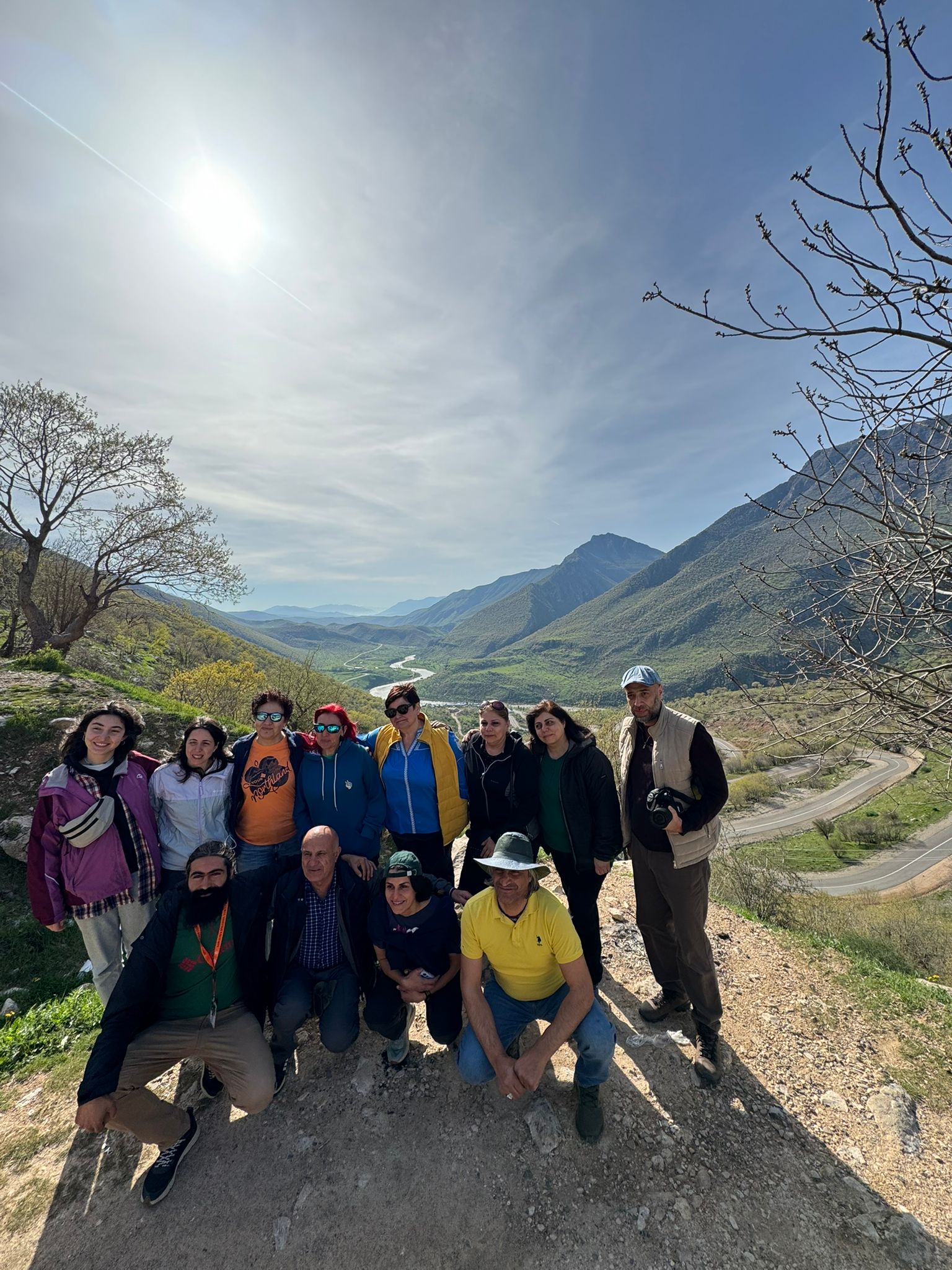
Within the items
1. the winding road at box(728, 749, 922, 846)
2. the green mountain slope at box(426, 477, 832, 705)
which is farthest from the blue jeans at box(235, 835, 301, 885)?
the green mountain slope at box(426, 477, 832, 705)

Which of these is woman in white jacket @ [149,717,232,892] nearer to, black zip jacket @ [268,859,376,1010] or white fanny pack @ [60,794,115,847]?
white fanny pack @ [60,794,115,847]

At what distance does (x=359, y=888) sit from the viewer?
12.6 ft

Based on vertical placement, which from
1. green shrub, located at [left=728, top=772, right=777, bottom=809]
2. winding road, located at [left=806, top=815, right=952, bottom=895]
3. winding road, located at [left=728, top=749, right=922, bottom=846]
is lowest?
winding road, located at [left=728, top=749, right=922, bottom=846]

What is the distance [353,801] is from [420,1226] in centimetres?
256

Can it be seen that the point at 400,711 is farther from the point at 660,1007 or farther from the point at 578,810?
the point at 660,1007

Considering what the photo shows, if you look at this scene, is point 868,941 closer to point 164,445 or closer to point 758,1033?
point 758,1033

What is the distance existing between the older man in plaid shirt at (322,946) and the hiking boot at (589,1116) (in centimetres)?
179

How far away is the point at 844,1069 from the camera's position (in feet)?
12.1

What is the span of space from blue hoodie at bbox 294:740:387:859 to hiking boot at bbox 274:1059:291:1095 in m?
1.53

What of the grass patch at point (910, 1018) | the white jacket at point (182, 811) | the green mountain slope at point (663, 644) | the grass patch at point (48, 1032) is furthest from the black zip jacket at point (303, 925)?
the green mountain slope at point (663, 644)

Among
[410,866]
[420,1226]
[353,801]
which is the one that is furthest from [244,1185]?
[353,801]

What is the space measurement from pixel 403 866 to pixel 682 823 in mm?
2143

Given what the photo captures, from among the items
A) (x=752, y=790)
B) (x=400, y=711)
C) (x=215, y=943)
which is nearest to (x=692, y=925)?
(x=400, y=711)

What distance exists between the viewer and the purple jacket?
3.56 m
